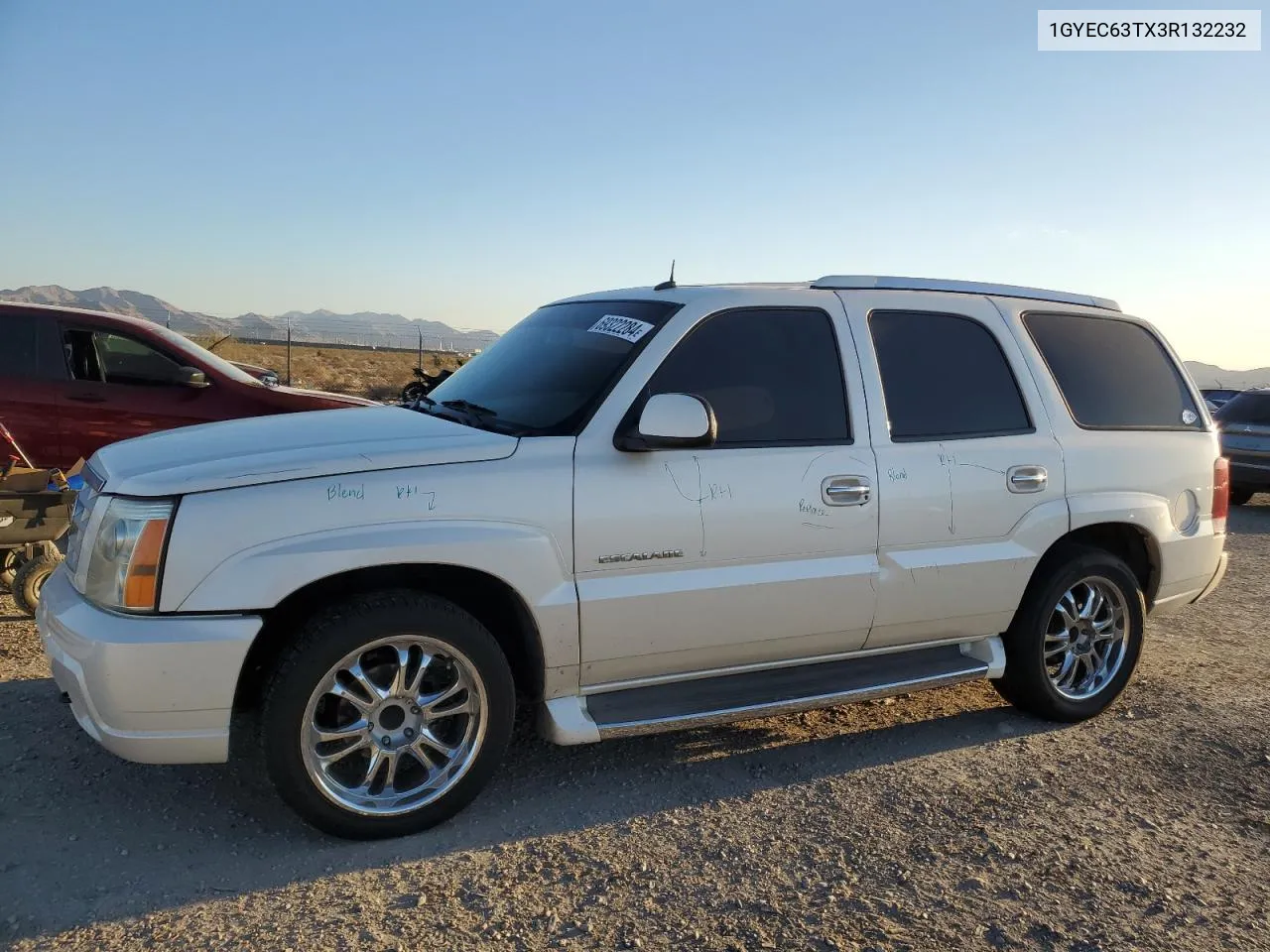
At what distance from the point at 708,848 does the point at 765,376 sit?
181 centimetres

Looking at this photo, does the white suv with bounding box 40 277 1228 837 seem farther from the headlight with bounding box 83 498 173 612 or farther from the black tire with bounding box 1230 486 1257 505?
the black tire with bounding box 1230 486 1257 505

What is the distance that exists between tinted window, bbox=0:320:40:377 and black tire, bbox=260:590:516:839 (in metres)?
5.04

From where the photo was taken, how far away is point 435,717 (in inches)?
138

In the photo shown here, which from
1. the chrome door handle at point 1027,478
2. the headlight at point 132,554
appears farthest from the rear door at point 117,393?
the chrome door handle at point 1027,478

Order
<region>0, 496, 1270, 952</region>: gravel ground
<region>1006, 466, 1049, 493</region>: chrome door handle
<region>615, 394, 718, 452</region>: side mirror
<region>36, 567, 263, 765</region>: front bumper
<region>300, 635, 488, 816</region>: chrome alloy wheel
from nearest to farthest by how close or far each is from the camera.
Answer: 1. <region>0, 496, 1270, 952</region>: gravel ground
2. <region>36, 567, 263, 765</region>: front bumper
3. <region>300, 635, 488, 816</region>: chrome alloy wheel
4. <region>615, 394, 718, 452</region>: side mirror
5. <region>1006, 466, 1049, 493</region>: chrome door handle

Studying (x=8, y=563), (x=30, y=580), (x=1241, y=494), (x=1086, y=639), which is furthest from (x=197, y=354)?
(x=1241, y=494)

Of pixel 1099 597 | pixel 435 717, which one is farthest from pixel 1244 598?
pixel 435 717

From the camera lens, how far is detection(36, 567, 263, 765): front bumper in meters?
3.09

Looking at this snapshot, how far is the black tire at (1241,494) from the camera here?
12.8 meters

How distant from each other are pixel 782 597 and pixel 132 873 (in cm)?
242

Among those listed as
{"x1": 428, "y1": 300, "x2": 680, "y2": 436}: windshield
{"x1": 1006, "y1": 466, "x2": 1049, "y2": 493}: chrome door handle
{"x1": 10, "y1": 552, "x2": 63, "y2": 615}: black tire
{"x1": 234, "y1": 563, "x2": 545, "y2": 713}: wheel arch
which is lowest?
{"x1": 10, "y1": 552, "x2": 63, "y2": 615}: black tire

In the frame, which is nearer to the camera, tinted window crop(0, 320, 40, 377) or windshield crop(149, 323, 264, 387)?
tinted window crop(0, 320, 40, 377)

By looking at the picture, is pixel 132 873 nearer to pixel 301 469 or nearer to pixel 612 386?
pixel 301 469

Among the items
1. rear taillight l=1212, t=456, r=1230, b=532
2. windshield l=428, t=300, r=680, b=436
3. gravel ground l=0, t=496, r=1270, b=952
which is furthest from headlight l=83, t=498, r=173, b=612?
rear taillight l=1212, t=456, r=1230, b=532
